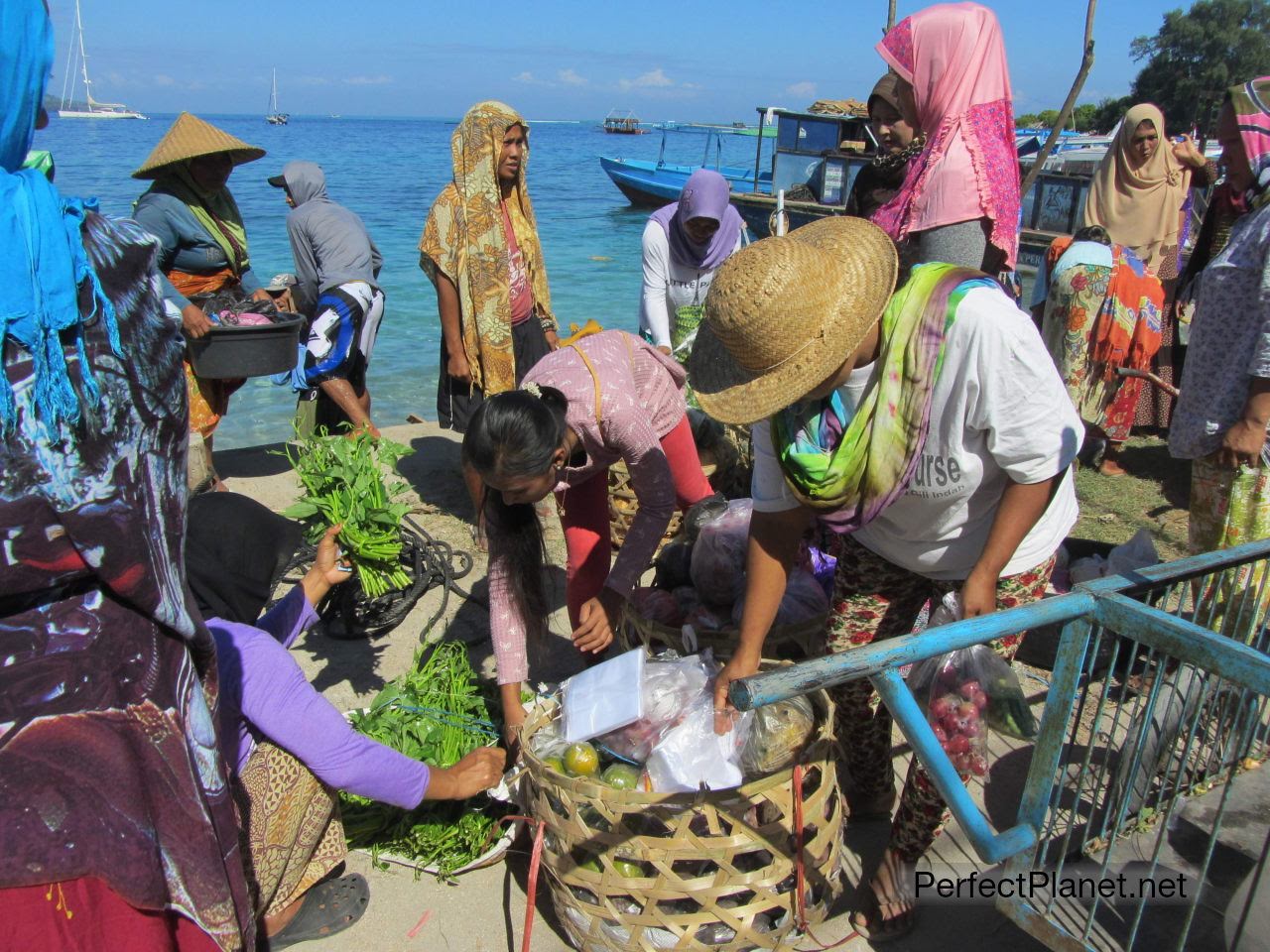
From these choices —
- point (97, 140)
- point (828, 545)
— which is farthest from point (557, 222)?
point (97, 140)

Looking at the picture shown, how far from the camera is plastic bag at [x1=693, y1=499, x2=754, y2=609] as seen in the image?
2.81 metres

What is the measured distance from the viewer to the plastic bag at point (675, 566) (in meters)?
3.11

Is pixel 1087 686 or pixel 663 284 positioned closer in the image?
pixel 1087 686

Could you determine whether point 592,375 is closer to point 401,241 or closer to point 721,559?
point 721,559

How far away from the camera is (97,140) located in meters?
49.0

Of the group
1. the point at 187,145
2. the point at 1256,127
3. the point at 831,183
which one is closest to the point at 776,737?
the point at 1256,127

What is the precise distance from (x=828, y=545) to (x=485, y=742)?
123cm

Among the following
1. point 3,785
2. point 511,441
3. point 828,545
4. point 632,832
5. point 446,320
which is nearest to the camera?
point 3,785

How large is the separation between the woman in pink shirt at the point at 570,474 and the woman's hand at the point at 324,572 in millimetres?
517

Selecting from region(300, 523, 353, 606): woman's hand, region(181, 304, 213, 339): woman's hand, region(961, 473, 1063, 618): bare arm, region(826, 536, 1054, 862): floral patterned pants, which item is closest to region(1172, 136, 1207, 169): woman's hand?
region(826, 536, 1054, 862): floral patterned pants

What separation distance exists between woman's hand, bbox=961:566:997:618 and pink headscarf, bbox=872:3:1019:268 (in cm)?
145

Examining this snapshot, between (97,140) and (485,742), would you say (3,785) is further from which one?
(97,140)

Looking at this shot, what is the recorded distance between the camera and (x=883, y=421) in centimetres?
177

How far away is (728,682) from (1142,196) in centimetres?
515
